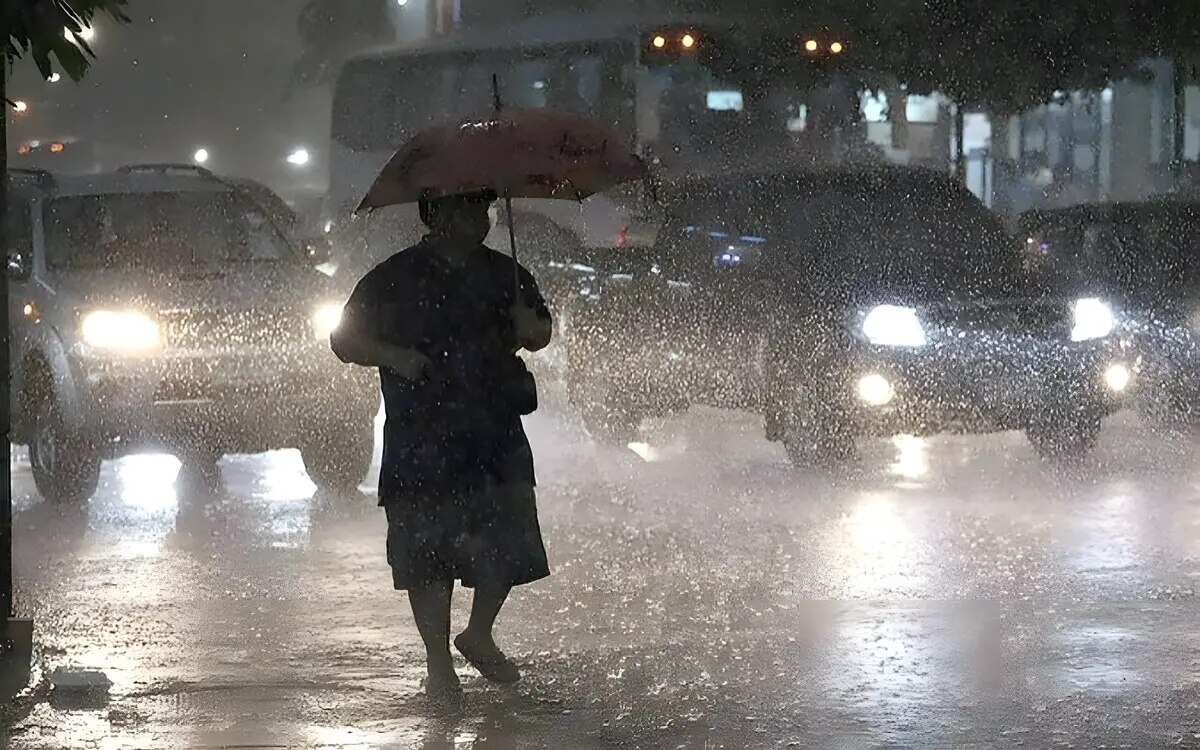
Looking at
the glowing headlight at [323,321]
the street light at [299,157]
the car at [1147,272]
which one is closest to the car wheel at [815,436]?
the car at [1147,272]

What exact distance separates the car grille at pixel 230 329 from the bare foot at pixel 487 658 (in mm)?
4453

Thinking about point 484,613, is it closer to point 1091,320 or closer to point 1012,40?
point 1091,320

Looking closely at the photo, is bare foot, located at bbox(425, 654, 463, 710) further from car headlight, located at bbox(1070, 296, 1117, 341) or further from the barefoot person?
car headlight, located at bbox(1070, 296, 1117, 341)

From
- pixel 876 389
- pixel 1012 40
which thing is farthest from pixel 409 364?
pixel 1012 40

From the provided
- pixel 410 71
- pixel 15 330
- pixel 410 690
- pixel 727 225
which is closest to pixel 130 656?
pixel 410 690

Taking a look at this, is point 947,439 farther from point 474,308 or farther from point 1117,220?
point 474,308

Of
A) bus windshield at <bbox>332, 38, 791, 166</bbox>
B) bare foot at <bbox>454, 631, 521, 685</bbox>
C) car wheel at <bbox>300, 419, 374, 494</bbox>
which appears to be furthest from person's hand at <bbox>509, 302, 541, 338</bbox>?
bus windshield at <bbox>332, 38, 791, 166</bbox>

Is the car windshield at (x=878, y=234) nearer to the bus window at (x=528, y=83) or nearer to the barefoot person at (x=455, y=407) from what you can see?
the barefoot person at (x=455, y=407)

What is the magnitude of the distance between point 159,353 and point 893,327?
12.7ft

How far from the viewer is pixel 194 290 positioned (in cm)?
995

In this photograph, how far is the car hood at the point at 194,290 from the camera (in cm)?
988

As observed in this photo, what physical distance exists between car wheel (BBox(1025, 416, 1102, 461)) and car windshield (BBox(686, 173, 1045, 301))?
30.9 inches

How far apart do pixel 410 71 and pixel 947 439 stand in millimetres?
9109

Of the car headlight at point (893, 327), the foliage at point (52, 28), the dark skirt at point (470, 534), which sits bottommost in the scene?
the dark skirt at point (470, 534)
